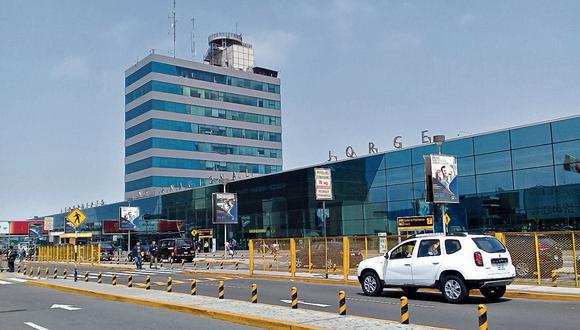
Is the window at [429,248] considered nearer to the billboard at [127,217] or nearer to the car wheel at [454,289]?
the car wheel at [454,289]

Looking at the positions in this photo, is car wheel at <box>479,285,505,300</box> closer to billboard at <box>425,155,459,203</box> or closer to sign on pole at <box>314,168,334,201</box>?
billboard at <box>425,155,459,203</box>

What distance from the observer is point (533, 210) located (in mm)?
41719

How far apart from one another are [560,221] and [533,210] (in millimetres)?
2037

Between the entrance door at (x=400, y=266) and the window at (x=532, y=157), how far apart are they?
2806 centimetres

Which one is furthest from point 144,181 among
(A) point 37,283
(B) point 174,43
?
(A) point 37,283

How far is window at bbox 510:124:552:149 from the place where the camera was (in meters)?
40.7

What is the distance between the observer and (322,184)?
28.4 metres

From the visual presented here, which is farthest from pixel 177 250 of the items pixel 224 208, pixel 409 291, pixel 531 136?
pixel 409 291

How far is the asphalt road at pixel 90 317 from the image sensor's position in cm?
1225

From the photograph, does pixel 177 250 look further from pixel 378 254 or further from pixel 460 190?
pixel 378 254

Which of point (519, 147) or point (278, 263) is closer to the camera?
point (278, 263)

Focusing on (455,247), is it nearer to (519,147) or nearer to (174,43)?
(519,147)

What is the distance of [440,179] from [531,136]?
2053cm

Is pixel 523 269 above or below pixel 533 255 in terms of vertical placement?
below
